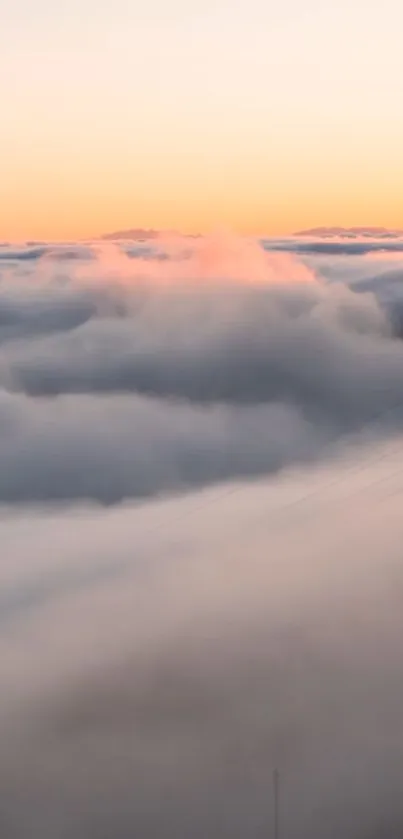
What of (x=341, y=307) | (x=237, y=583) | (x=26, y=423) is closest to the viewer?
(x=237, y=583)

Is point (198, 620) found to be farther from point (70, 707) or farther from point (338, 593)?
point (70, 707)

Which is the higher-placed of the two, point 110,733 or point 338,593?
point 338,593

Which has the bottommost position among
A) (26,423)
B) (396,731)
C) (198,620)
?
(396,731)

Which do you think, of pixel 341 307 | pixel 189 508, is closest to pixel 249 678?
pixel 189 508

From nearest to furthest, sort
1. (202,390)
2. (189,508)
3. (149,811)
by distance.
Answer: (149,811) → (189,508) → (202,390)

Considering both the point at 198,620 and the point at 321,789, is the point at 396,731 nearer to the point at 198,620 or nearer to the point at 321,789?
the point at 321,789

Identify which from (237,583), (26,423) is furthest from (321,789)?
(26,423)

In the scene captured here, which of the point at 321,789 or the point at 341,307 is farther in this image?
the point at 341,307

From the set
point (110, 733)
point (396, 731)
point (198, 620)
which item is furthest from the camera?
point (198, 620)

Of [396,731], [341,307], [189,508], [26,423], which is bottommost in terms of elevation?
[396,731]
